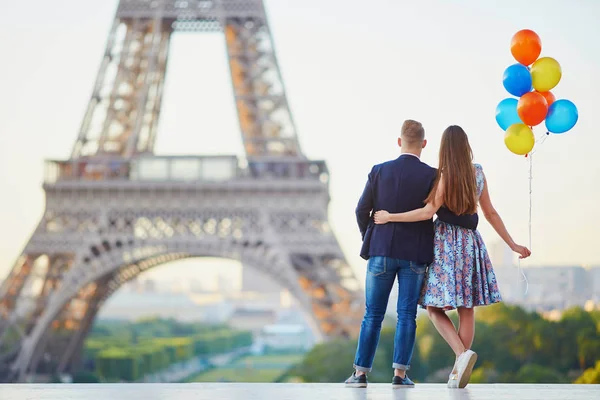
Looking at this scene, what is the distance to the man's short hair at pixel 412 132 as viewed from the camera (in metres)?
6.56

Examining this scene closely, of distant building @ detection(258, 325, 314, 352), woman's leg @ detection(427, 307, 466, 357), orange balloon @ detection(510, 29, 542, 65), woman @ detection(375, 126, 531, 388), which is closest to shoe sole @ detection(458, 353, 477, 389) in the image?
woman @ detection(375, 126, 531, 388)

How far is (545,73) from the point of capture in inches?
313

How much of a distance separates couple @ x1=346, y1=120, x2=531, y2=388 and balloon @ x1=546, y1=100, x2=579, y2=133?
1691 mm

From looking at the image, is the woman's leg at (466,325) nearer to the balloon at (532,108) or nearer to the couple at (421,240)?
the couple at (421,240)

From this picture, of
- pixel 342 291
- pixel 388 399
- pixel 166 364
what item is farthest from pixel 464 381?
pixel 166 364

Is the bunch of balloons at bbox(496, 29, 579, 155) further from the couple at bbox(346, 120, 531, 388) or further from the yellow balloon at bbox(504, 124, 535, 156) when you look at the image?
the couple at bbox(346, 120, 531, 388)

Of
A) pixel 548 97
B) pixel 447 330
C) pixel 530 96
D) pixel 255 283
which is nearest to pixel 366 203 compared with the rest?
pixel 447 330

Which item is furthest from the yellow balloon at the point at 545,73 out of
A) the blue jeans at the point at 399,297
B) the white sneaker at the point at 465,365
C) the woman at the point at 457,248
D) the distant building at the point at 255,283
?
the distant building at the point at 255,283

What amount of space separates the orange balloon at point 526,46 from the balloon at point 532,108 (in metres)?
0.31

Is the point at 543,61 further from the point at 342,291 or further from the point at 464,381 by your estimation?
the point at 342,291

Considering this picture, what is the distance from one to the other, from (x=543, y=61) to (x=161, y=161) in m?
17.6

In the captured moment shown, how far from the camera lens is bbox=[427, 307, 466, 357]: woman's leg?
6.70 m

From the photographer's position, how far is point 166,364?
46156 millimetres

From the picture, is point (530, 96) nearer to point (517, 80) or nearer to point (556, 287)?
point (517, 80)
